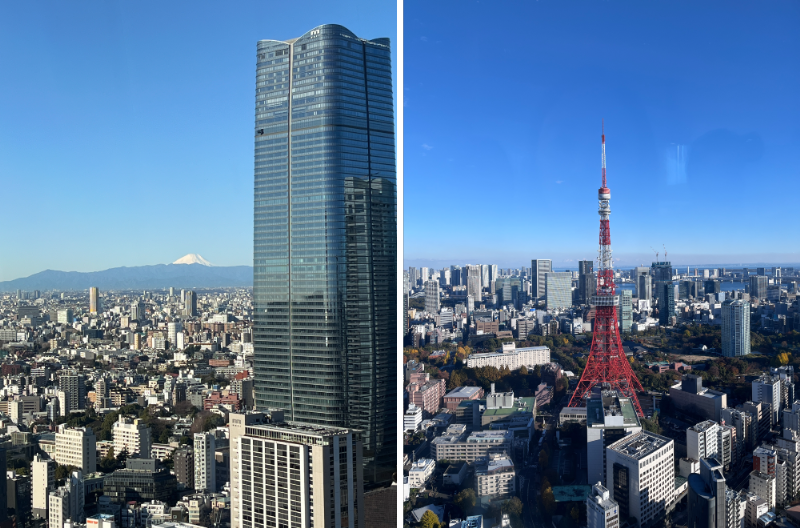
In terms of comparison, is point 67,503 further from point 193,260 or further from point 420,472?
point 420,472

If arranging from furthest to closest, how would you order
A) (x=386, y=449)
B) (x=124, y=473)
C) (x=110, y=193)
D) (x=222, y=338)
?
(x=386, y=449), (x=222, y=338), (x=110, y=193), (x=124, y=473)

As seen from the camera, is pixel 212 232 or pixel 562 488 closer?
pixel 562 488

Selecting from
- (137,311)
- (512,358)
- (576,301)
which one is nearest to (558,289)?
(576,301)

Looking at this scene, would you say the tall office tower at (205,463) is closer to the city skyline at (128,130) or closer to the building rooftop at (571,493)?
the city skyline at (128,130)

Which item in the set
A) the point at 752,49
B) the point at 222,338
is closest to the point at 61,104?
the point at 222,338

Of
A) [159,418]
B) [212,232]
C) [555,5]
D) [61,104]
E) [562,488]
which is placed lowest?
[562,488]

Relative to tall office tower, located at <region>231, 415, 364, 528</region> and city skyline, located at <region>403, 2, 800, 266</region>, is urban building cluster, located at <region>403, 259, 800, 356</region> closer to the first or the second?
city skyline, located at <region>403, 2, 800, 266</region>

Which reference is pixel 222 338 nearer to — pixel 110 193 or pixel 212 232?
pixel 212 232
